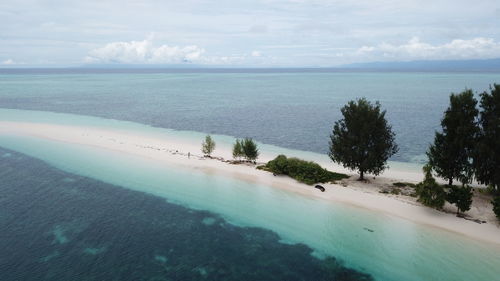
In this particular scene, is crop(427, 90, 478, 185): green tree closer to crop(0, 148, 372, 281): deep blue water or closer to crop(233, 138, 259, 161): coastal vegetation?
crop(0, 148, 372, 281): deep blue water

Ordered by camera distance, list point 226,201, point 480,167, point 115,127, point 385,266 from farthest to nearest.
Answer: point 115,127 < point 226,201 < point 480,167 < point 385,266

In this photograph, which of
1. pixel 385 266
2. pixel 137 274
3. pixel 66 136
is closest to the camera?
pixel 137 274

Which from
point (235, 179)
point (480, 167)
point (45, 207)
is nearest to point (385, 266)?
point (480, 167)

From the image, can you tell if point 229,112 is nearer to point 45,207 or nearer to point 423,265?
point 45,207

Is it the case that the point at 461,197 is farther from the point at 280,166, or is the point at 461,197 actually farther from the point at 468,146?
the point at 280,166

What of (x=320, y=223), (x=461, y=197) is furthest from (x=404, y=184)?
(x=320, y=223)

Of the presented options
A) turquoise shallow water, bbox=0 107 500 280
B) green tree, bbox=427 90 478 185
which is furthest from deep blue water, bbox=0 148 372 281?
green tree, bbox=427 90 478 185

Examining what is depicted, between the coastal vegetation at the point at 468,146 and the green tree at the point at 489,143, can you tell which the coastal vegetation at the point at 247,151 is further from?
the green tree at the point at 489,143
